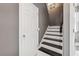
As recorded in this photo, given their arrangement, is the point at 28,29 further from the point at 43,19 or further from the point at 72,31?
the point at 72,31

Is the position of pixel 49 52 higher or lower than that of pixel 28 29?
lower

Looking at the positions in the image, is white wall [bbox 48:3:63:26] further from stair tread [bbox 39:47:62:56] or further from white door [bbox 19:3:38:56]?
stair tread [bbox 39:47:62:56]

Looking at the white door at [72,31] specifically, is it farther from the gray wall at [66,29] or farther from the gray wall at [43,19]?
the gray wall at [43,19]

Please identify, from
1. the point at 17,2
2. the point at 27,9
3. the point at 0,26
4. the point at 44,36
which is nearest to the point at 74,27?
the point at 44,36

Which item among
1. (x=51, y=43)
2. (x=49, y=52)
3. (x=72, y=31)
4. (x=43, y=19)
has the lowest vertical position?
(x=49, y=52)

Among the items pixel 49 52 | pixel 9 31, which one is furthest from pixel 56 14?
pixel 9 31

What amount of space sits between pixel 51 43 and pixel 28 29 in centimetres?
41

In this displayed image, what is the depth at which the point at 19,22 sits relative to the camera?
184 centimetres

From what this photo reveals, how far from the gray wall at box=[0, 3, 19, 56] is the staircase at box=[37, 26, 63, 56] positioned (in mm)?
395

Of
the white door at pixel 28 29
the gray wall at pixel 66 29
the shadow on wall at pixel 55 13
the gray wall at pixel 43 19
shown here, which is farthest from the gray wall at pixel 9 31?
the gray wall at pixel 66 29

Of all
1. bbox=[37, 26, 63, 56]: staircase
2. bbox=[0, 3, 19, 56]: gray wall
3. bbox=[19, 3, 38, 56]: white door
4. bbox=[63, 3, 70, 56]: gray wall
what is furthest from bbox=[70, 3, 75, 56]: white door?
bbox=[0, 3, 19, 56]: gray wall

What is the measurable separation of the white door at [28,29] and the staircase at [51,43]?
113 millimetres

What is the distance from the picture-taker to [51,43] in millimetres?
1864

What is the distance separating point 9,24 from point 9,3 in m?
0.31
